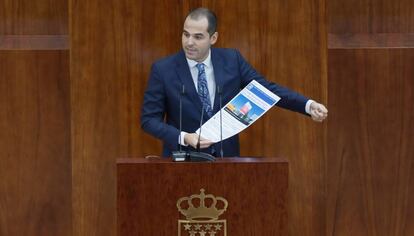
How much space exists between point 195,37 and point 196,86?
0.17 m

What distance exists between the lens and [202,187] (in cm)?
312

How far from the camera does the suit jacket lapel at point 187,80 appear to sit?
11.5 feet

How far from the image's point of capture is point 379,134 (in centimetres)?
413

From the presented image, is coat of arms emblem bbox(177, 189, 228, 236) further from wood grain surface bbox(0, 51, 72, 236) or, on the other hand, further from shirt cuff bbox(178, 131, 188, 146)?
wood grain surface bbox(0, 51, 72, 236)

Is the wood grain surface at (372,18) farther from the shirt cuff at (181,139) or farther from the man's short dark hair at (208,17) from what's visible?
the shirt cuff at (181,139)

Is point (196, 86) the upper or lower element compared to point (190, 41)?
lower

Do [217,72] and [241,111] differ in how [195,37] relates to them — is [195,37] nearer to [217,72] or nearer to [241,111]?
[217,72]

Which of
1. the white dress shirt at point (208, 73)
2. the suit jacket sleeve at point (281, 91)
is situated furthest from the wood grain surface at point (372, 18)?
the white dress shirt at point (208, 73)

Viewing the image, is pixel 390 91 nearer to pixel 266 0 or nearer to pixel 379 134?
pixel 379 134

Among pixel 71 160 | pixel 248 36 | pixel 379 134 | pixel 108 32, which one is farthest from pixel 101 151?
pixel 379 134

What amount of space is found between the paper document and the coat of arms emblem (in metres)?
0.22

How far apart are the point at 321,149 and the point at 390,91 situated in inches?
14.3

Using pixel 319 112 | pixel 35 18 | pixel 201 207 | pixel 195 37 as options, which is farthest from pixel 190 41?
pixel 35 18

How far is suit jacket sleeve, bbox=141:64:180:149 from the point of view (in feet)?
11.0
